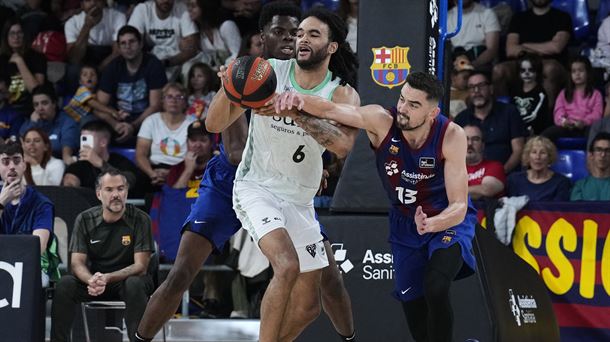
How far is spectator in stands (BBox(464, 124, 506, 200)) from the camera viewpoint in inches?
349

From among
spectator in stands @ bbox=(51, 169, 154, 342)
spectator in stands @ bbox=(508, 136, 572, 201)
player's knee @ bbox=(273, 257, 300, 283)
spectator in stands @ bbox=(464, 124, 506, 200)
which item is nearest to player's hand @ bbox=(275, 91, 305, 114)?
player's knee @ bbox=(273, 257, 300, 283)

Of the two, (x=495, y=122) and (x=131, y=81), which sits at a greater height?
(x=131, y=81)

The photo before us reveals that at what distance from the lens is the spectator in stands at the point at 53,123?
1056 centimetres

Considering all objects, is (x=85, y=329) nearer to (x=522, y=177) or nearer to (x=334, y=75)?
(x=334, y=75)

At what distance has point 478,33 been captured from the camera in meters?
10.8

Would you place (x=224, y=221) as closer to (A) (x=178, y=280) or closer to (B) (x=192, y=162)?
(A) (x=178, y=280)

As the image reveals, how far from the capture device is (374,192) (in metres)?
7.34

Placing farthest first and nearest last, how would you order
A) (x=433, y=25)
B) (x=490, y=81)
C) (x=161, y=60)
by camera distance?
1. (x=161, y=60)
2. (x=490, y=81)
3. (x=433, y=25)

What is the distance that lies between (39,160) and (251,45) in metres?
2.48

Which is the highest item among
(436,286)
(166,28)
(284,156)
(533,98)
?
(166,28)

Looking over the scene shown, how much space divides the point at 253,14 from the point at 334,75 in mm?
5431

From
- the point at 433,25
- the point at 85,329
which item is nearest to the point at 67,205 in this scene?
the point at 85,329

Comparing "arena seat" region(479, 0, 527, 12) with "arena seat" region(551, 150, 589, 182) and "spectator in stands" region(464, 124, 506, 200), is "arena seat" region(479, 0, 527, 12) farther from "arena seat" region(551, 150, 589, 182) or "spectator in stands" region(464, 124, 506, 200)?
"spectator in stands" region(464, 124, 506, 200)

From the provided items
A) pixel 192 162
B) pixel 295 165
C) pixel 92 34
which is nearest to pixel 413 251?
pixel 295 165
